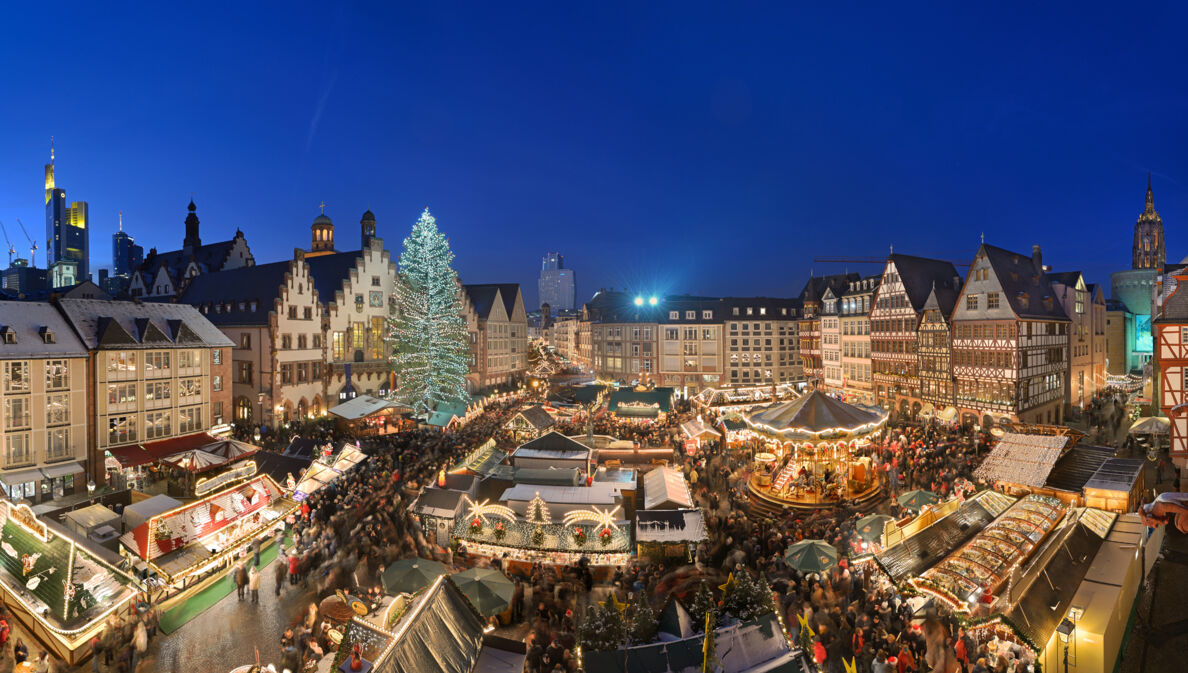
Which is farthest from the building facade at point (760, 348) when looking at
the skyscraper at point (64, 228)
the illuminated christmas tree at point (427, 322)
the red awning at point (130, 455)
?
the skyscraper at point (64, 228)

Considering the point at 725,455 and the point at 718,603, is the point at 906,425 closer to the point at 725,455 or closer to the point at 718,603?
the point at 725,455

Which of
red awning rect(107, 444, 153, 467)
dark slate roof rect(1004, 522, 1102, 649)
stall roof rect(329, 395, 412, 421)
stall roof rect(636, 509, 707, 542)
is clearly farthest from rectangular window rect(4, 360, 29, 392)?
dark slate roof rect(1004, 522, 1102, 649)

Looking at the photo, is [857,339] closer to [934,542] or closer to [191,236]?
[934,542]

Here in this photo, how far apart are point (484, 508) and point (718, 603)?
758 cm

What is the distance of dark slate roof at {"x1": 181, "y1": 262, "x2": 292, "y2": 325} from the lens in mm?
38062

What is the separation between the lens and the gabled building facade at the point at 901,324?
Result: 39.7 meters

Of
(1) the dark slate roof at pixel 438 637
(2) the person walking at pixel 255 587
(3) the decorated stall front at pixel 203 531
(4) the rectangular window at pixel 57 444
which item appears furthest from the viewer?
(4) the rectangular window at pixel 57 444

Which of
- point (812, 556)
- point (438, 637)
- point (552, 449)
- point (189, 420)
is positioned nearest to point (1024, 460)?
point (812, 556)

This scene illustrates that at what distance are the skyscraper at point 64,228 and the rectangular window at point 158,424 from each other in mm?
131249

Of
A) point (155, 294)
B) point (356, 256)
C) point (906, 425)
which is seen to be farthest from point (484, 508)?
point (155, 294)

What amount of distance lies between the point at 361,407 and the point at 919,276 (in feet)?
128

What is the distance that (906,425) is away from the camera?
33469 mm

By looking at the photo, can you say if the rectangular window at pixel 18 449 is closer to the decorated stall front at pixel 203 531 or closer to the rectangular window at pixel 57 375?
the rectangular window at pixel 57 375

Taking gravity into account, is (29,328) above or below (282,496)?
above
